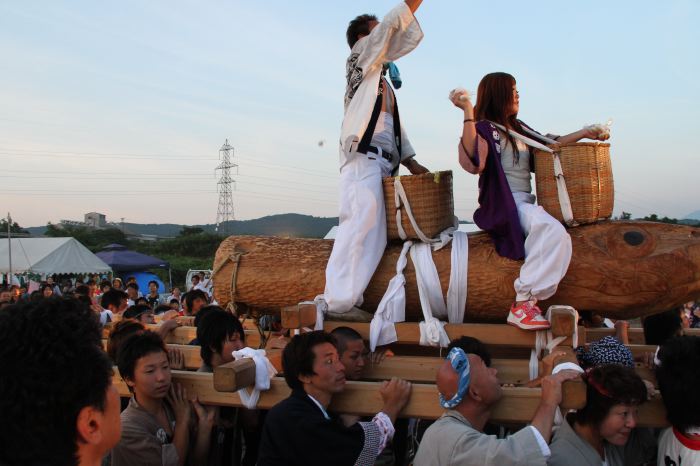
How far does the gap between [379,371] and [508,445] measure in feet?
4.17

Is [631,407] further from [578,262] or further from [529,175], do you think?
[529,175]

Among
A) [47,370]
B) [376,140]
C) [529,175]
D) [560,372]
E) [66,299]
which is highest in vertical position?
[376,140]

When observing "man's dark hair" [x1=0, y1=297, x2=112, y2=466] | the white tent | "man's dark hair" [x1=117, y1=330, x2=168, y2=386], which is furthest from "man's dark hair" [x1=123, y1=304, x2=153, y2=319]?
the white tent

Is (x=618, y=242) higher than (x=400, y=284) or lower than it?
higher

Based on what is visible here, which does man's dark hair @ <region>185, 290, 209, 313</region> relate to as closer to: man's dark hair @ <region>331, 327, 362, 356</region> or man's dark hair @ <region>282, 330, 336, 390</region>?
man's dark hair @ <region>331, 327, 362, 356</region>

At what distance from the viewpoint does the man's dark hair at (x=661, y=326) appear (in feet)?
14.4

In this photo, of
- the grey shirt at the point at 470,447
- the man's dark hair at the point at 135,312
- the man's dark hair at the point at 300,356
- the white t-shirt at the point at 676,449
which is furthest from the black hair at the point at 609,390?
the man's dark hair at the point at 135,312

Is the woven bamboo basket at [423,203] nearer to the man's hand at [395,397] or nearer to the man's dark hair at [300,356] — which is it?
the man's dark hair at [300,356]

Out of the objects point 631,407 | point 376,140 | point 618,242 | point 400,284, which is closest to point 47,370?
point 631,407

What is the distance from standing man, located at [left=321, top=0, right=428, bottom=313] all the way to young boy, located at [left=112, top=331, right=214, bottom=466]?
1.08m

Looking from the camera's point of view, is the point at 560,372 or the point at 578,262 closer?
the point at 560,372

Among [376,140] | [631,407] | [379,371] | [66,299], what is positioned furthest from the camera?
[376,140]

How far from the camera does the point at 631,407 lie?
2.54 m

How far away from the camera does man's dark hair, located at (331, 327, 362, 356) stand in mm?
3396
